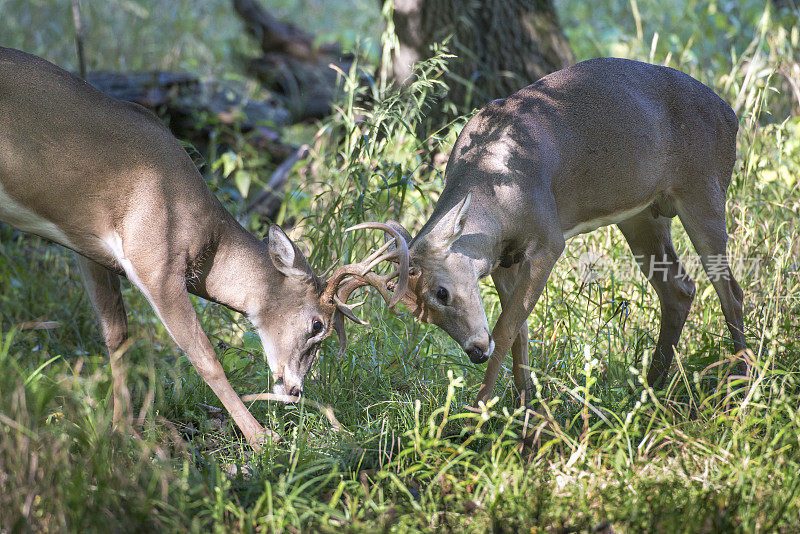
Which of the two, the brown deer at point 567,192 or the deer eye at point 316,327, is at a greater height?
the brown deer at point 567,192

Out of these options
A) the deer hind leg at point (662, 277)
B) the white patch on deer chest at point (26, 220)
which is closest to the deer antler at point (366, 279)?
the white patch on deer chest at point (26, 220)

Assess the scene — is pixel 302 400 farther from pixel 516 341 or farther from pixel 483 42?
pixel 483 42

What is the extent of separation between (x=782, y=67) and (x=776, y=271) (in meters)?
2.63

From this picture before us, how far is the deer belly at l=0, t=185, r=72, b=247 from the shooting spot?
166 inches

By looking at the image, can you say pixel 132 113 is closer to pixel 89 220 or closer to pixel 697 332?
pixel 89 220

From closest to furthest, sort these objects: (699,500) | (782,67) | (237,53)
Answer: (699,500), (782,67), (237,53)

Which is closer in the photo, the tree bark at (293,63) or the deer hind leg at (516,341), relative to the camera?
the deer hind leg at (516,341)

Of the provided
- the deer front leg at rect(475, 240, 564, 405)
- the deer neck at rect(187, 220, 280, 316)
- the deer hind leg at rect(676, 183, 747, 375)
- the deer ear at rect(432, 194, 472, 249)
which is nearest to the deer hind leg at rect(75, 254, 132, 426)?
the deer neck at rect(187, 220, 280, 316)

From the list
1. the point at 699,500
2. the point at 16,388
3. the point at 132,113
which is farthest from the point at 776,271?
the point at 16,388

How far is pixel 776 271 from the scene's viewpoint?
4.84m

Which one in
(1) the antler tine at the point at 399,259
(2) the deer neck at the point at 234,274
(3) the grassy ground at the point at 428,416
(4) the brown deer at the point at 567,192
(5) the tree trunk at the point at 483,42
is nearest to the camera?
(3) the grassy ground at the point at 428,416

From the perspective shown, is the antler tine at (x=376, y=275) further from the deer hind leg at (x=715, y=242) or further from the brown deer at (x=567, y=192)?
the deer hind leg at (x=715, y=242)

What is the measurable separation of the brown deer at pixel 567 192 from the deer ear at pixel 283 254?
77cm

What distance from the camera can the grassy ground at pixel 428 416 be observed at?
2.95 meters
